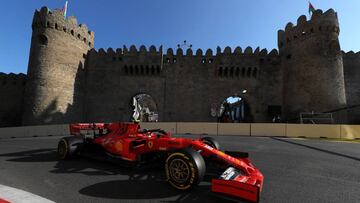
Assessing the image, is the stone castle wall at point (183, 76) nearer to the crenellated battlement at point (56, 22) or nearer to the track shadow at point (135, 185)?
the crenellated battlement at point (56, 22)

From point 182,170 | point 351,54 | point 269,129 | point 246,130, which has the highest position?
point 351,54

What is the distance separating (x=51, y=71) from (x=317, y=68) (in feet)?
81.5

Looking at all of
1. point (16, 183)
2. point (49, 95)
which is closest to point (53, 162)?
point (16, 183)

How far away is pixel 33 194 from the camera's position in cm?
400

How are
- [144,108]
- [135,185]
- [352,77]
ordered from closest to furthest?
[135,185] < [352,77] < [144,108]

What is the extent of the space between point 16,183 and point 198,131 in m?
16.7

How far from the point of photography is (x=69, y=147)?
672 cm

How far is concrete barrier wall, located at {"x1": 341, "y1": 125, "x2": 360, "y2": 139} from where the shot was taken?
1881 centimetres

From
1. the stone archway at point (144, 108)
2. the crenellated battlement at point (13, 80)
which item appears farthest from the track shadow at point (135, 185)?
the crenellated battlement at point (13, 80)

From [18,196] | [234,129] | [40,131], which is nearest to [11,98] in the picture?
[40,131]

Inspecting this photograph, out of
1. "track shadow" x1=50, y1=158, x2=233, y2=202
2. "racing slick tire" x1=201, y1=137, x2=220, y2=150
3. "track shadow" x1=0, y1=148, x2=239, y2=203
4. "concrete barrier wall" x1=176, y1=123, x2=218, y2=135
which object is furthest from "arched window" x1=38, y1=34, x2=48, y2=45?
"racing slick tire" x1=201, y1=137, x2=220, y2=150

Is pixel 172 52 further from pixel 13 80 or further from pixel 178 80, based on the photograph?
pixel 13 80

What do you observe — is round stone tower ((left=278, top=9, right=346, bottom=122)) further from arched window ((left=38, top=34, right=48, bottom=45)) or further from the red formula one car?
arched window ((left=38, top=34, right=48, bottom=45))

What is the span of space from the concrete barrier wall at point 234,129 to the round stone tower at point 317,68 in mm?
8185
